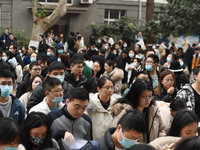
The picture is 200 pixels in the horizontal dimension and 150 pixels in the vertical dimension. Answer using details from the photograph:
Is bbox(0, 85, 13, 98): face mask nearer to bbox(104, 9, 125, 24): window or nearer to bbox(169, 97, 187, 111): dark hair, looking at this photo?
bbox(169, 97, 187, 111): dark hair

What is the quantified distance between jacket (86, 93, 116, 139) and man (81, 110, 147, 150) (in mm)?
1546

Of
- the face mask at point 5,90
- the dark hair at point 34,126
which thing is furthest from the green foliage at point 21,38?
the dark hair at point 34,126

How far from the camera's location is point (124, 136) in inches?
142

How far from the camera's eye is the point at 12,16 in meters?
25.0

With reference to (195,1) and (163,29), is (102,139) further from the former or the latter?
(163,29)

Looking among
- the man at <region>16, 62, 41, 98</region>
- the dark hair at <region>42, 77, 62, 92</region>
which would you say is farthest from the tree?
the dark hair at <region>42, 77, 62, 92</region>

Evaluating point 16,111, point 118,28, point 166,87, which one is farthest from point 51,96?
point 118,28

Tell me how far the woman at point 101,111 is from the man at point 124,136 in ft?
5.07

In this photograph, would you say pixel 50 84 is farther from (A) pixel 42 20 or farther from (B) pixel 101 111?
(A) pixel 42 20

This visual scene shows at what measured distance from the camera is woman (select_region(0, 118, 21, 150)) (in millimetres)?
3578

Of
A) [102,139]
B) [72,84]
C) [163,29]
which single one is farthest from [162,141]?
[163,29]

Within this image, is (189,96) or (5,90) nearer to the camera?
(5,90)

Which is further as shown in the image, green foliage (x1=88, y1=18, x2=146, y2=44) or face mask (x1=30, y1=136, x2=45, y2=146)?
green foliage (x1=88, y1=18, x2=146, y2=44)

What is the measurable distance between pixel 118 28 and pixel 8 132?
2296 centimetres
